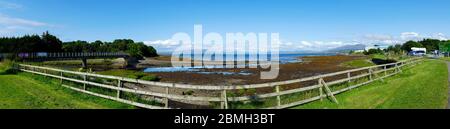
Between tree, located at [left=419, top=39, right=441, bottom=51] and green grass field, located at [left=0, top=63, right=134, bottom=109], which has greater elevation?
tree, located at [left=419, top=39, right=441, bottom=51]

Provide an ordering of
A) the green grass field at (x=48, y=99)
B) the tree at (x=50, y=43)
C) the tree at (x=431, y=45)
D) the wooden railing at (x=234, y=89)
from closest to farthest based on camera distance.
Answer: the wooden railing at (x=234, y=89) → the green grass field at (x=48, y=99) → the tree at (x=50, y=43) → the tree at (x=431, y=45)

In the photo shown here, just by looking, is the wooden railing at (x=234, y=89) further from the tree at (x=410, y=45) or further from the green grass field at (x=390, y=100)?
the tree at (x=410, y=45)

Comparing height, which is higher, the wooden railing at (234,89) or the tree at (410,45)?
the tree at (410,45)

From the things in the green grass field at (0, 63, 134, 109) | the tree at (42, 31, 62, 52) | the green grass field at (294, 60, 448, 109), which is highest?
the tree at (42, 31, 62, 52)

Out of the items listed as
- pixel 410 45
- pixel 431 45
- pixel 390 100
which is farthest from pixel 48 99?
pixel 431 45

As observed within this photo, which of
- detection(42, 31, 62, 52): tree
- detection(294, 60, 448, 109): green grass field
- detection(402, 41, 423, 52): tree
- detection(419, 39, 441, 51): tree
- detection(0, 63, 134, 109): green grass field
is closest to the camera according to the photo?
detection(294, 60, 448, 109): green grass field

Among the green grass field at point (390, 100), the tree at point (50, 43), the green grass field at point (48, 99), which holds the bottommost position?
the green grass field at point (48, 99)

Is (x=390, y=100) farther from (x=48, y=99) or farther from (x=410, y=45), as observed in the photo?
(x=410, y=45)

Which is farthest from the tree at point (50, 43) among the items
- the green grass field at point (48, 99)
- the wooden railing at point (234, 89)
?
the green grass field at point (48, 99)

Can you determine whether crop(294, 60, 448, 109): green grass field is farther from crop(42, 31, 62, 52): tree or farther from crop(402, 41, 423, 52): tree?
crop(402, 41, 423, 52): tree

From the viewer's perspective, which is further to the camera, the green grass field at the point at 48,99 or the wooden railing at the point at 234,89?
the green grass field at the point at 48,99

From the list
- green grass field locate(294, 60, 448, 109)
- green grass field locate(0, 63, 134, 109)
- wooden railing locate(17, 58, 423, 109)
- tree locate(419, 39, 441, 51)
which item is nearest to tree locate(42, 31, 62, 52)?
wooden railing locate(17, 58, 423, 109)
